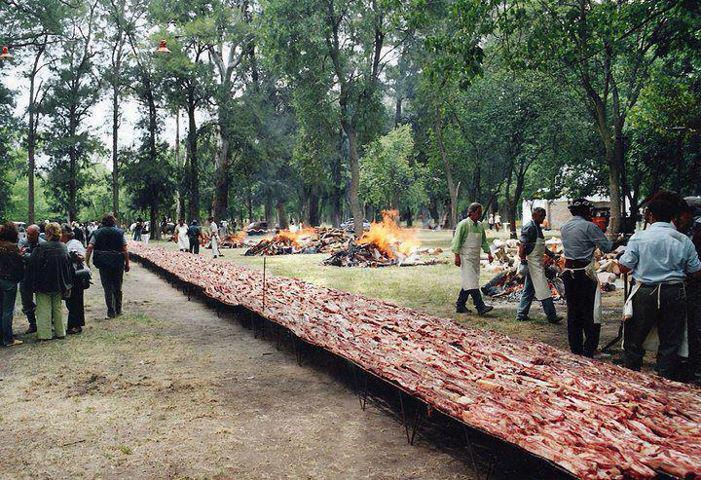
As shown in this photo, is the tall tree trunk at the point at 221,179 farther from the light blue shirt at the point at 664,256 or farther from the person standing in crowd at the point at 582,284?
the light blue shirt at the point at 664,256

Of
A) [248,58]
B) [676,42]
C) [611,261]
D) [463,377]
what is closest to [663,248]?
[463,377]

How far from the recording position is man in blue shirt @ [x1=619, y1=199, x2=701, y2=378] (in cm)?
480

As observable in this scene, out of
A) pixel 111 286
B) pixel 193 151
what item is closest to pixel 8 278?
pixel 111 286

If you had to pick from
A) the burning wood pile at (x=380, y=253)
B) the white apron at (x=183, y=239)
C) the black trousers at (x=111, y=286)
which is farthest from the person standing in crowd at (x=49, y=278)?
the white apron at (x=183, y=239)

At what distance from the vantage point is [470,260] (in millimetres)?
9531

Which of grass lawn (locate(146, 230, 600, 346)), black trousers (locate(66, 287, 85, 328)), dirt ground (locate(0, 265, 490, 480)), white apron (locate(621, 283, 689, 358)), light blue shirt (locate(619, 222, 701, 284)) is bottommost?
dirt ground (locate(0, 265, 490, 480))

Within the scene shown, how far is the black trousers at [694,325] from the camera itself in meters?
4.95

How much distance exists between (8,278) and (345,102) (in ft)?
73.6

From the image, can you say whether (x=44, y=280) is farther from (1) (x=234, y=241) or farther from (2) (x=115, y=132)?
(2) (x=115, y=132)

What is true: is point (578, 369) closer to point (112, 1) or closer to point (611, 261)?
point (611, 261)

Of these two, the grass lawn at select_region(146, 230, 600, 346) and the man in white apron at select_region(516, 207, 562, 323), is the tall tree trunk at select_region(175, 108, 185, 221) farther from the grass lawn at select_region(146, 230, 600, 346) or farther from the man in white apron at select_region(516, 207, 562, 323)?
the man in white apron at select_region(516, 207, 562, 323)

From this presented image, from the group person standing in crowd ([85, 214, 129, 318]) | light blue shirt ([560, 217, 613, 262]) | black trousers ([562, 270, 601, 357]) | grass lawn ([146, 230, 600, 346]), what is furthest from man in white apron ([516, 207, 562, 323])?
person standing in crowd ([85, 214, 129, 318])

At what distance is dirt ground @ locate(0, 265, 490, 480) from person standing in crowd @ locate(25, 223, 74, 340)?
1.36 feet

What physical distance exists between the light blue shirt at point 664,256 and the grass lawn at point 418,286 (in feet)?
8.74
